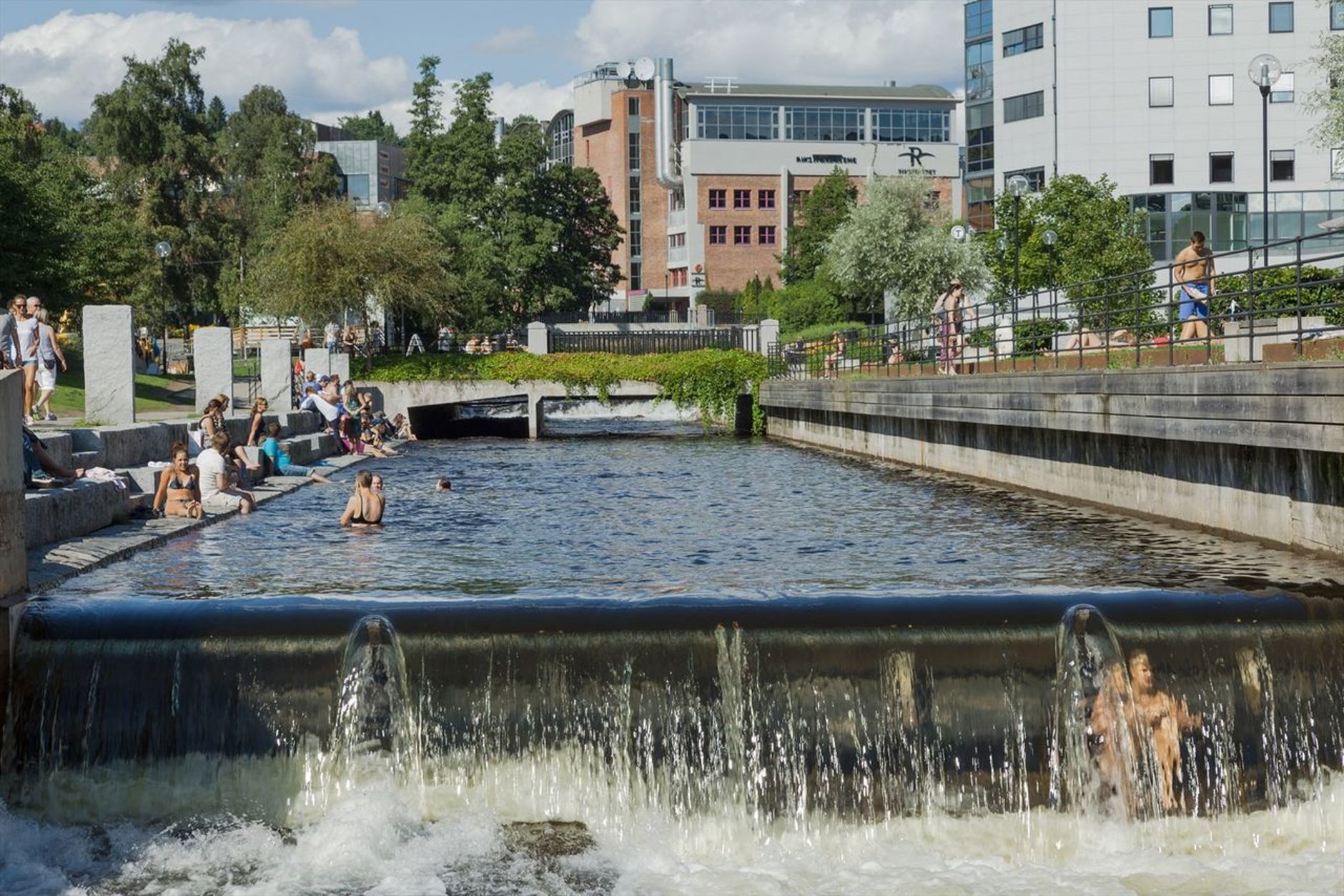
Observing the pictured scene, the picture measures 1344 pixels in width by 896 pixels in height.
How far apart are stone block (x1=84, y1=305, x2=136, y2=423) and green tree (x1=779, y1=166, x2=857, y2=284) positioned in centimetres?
6916

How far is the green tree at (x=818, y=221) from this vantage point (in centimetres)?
9462

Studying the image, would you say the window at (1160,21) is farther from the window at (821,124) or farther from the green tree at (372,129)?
the green tree at (372,129)

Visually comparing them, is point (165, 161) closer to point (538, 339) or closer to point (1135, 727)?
point (538, 339)

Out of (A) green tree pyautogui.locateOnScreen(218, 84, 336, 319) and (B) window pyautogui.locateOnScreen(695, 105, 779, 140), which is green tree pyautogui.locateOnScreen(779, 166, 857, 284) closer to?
(B) window pyautogui.locateOnScreen(695, 105, 779, 140)

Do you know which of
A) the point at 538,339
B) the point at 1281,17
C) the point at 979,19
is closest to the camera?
the point at 538,339

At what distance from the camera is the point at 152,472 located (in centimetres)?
2081

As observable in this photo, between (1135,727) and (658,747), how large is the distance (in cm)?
330

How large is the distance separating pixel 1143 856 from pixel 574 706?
3.94 m

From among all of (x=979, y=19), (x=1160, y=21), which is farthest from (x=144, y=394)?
(x=979, y=19)

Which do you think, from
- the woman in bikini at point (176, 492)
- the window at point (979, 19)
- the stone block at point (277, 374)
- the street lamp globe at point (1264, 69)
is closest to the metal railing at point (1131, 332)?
the street lamp globe at point (1264, 69)

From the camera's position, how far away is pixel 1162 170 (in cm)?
6831

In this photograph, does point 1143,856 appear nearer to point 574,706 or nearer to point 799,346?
point 574,706

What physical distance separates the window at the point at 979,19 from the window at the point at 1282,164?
14.3m

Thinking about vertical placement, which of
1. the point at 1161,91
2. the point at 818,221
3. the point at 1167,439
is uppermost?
the point at 1161,91
